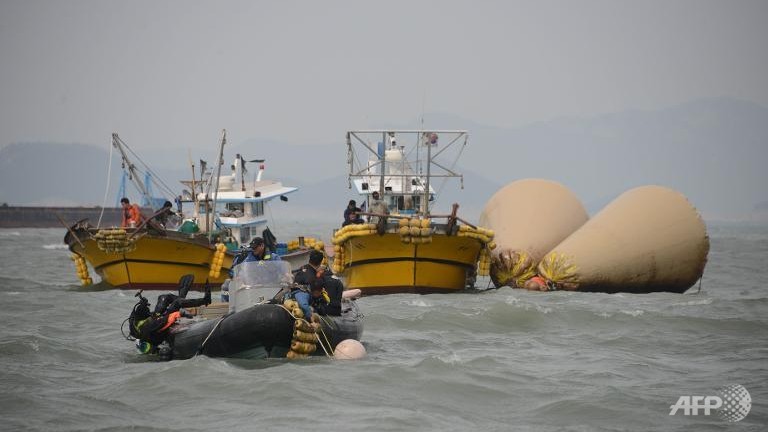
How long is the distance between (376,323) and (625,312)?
5.41 meters

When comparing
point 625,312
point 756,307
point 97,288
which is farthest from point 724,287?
point 97,288

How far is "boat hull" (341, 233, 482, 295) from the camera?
24.7 meters

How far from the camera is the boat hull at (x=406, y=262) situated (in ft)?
81.1

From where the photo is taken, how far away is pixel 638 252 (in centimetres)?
2534

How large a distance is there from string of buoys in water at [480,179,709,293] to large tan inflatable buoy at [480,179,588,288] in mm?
29

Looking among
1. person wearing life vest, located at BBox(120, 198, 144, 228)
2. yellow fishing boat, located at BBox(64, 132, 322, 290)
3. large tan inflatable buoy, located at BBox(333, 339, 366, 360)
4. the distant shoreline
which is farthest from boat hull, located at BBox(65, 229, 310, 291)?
the distant shoreline

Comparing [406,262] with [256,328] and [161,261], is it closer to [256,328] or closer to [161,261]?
[161,261]

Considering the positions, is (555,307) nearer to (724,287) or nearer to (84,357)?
(84,357)

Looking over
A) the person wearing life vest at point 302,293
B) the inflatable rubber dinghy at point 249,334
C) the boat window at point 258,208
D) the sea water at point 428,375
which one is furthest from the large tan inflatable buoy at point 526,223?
the person wearing life vest at point 302,293

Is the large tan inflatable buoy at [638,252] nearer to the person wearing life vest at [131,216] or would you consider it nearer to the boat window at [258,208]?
the boat window at [258,208]

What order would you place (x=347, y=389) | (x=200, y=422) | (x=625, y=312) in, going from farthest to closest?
(x=625, y=312), (x=347, y=389), (x=200, y=422)

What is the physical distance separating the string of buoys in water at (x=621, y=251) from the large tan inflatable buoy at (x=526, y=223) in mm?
29

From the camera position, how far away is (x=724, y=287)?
3316cm

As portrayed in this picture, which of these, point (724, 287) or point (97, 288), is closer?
point (97, 288)
